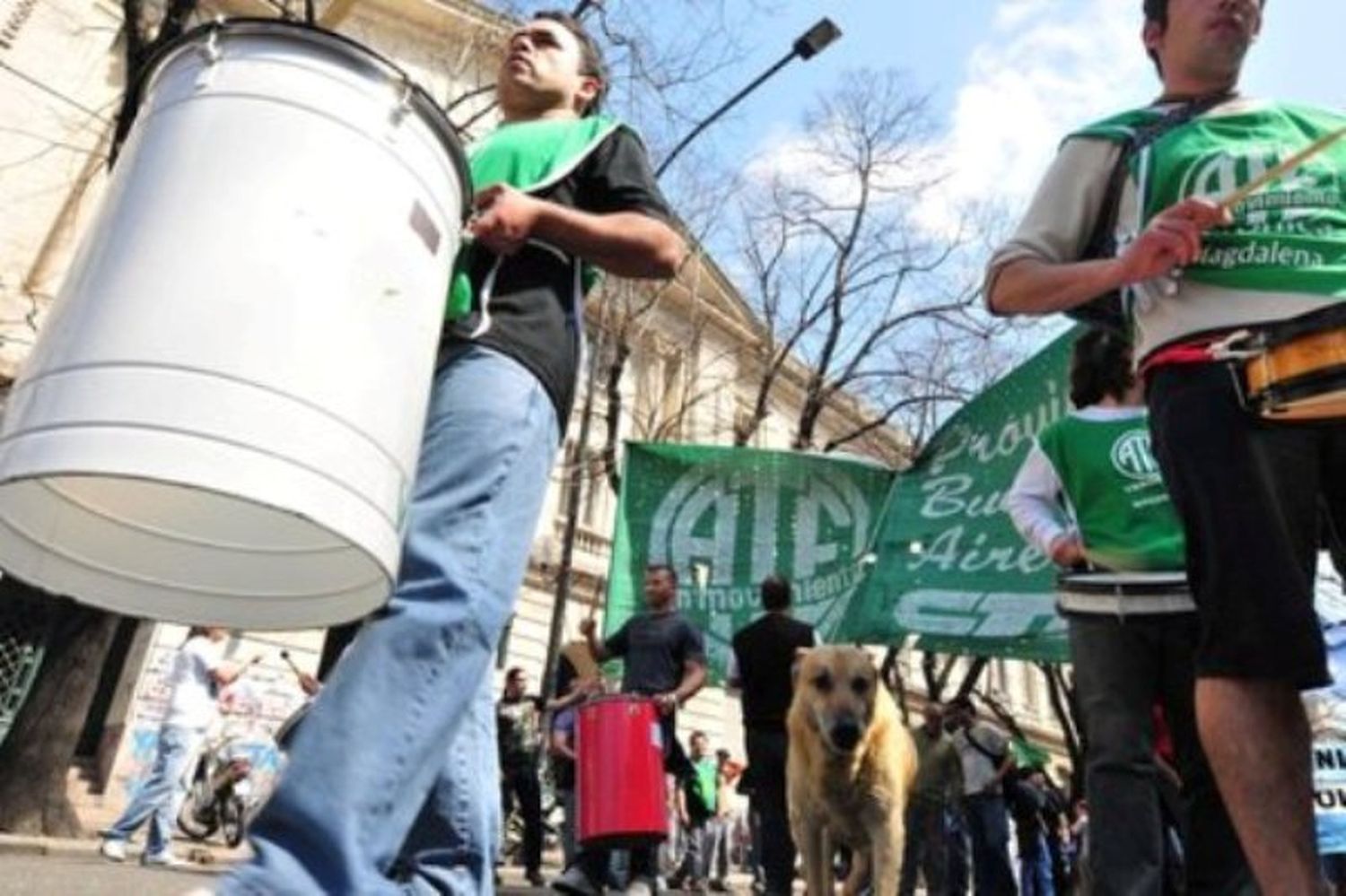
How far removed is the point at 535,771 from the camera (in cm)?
1020

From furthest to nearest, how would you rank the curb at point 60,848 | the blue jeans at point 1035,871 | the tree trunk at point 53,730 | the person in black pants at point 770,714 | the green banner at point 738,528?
the blue jeans at point 1035,871
the green banner at point 738,528
the tree trunk at point 53,730
the curb at point 60,848
the person in black pants at point 770,714

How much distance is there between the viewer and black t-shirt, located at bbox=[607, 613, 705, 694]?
7.21 metres

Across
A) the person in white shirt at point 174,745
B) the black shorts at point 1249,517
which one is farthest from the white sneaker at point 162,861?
the black shorts at point 1249,517

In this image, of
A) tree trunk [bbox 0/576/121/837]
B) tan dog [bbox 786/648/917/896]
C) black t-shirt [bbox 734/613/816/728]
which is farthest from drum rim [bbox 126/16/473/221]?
tree trunk [bbox 0/576/121/837]

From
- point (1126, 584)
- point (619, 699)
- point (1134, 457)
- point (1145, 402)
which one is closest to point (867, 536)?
point (619, 699)

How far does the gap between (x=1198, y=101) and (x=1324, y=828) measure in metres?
3.81

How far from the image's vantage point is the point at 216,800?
1476cm

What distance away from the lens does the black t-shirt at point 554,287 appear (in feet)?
6.47

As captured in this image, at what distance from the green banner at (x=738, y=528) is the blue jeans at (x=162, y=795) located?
137 inches

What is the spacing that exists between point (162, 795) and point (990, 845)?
6380 mm

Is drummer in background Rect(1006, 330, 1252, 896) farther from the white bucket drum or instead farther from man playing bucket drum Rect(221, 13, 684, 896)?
the white bucket drum

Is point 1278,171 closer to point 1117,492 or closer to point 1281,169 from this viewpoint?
point 1281,169

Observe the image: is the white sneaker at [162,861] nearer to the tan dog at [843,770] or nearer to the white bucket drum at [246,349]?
the tan dog at [843,770]

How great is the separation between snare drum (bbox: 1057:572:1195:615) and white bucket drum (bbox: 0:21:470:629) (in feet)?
8.05
